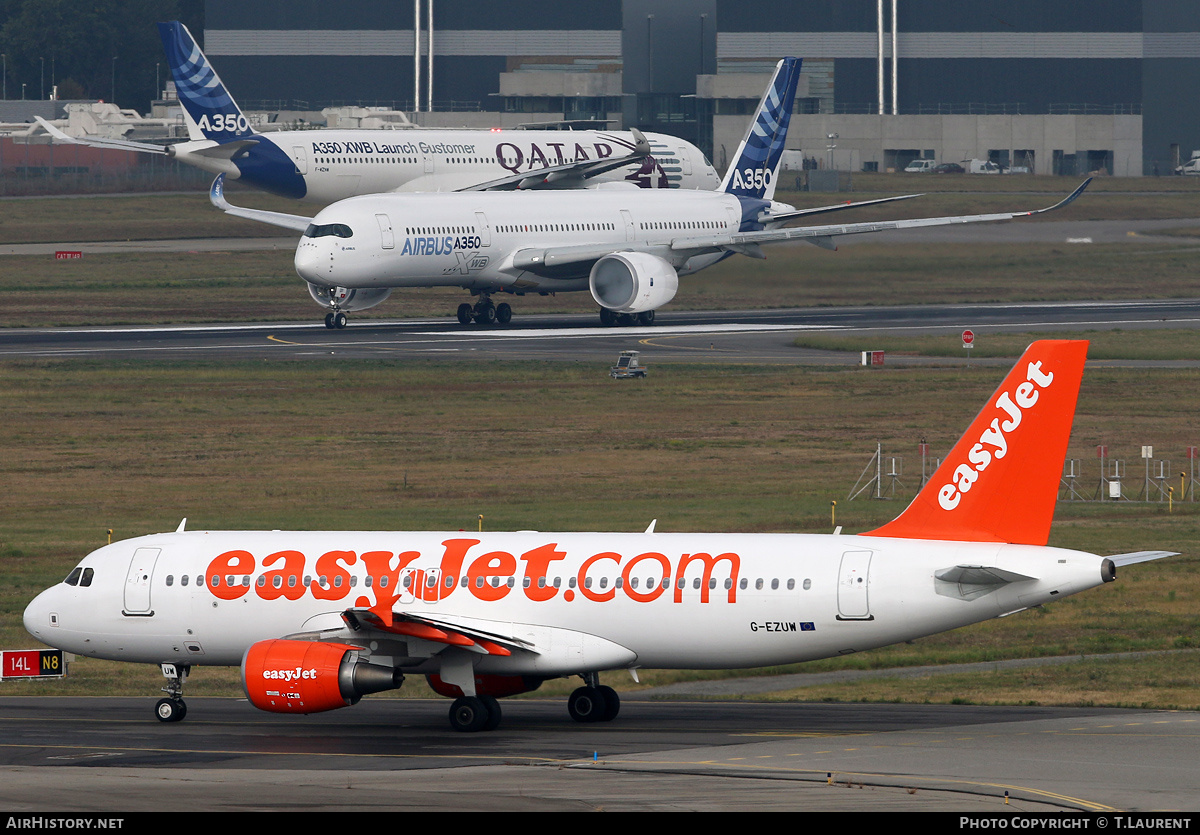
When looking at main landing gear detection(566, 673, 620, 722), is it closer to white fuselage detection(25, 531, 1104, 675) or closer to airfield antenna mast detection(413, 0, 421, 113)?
white fuselage detection(25, 531, 1104, 675)

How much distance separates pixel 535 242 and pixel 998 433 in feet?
203

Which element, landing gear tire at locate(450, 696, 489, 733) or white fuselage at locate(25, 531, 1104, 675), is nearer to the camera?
white fuselage at locate(25, 531, 1104, 675)

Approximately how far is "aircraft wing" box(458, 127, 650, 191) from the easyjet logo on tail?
75.8m

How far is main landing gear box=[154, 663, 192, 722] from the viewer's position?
109 ft

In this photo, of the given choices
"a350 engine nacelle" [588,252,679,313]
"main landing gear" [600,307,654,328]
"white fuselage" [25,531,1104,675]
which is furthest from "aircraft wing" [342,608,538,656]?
"main landing gear" [600,307,654,328]

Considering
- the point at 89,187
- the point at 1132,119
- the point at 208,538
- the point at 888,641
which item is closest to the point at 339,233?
the point at 208,538

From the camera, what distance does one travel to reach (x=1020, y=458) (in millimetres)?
30297

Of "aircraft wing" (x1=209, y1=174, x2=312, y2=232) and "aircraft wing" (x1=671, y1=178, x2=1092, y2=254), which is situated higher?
"aircraft wing" (x1=209, y1=174, x2=312, y2=232)

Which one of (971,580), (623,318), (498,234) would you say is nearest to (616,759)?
(971,580)

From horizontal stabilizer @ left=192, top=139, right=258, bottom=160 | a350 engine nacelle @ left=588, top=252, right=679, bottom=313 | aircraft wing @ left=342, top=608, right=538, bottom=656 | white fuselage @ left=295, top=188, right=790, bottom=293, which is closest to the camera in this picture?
aircraft wing @ left=342, top=608, right=538, bottom=656

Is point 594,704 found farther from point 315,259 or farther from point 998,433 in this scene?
point 315,259

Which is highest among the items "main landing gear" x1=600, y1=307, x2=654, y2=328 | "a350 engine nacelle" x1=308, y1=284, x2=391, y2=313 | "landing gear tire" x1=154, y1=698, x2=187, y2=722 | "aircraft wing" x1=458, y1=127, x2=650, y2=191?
"aircraft wing" x1=458, y1=127, x2=650, y2=191

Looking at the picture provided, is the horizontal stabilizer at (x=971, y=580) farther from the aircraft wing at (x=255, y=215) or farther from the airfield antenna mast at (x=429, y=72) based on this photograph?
the airfield antenna mast at (x=429, y=72)

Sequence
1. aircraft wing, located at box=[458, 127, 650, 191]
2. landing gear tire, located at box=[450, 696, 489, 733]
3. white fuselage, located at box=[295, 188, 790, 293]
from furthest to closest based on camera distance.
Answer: aircraft wing, located at box=[458, 127, 650, 191], white fuselage, located at box=[295, 188, 790, 293], landing gear tire, located at box=[450, 696, 489, 733]
